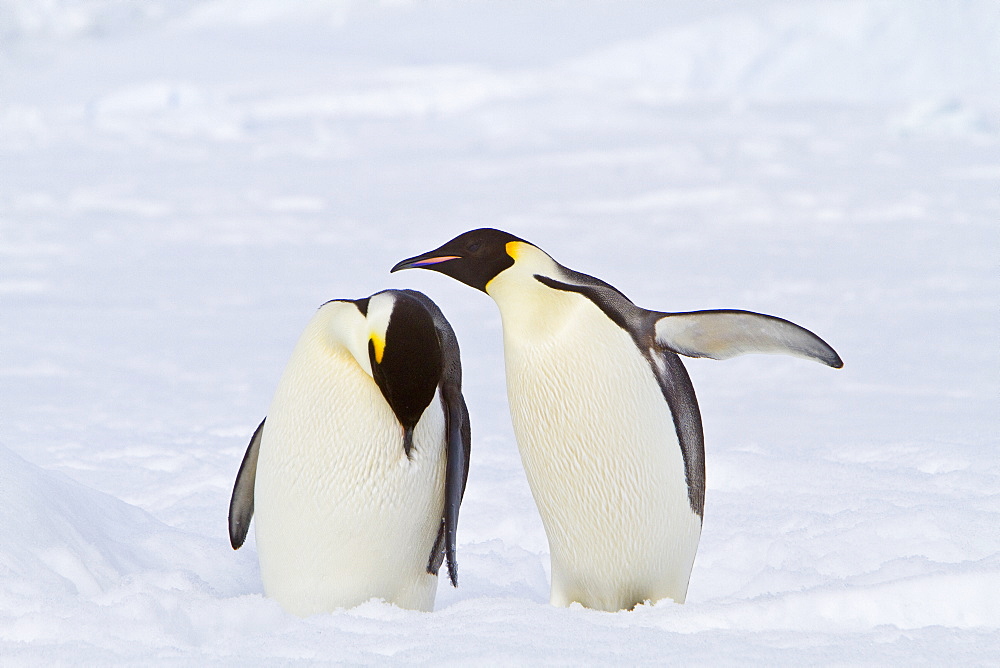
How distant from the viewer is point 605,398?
1.80 meters

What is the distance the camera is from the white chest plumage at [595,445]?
179 centimetres

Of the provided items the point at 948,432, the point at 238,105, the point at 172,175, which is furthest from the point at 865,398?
the point at 238,105

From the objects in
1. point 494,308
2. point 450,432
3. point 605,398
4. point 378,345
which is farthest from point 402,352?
point 494,308

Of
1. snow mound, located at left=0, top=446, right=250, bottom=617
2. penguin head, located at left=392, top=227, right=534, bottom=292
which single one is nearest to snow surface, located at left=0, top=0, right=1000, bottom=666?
snow mound, located at left=0, top=446, right=250, bottom=617

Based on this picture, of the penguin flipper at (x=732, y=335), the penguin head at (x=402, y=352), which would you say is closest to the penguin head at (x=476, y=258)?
the penguin head at (x=402, y=352)

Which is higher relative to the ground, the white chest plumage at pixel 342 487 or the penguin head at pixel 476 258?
the penguin head at pixel 476 258

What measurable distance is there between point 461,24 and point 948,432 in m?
23.2

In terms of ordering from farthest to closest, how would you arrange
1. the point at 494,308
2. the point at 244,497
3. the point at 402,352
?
the point at 494,308 → the point at 244,497 → the point at 402,352

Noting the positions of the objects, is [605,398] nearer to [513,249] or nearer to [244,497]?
[513,249]

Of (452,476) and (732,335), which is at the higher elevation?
(732,335)

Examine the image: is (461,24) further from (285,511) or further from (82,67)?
(285,511)

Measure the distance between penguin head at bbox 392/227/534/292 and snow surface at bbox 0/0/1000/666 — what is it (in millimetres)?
560

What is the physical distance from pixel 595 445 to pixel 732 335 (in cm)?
31

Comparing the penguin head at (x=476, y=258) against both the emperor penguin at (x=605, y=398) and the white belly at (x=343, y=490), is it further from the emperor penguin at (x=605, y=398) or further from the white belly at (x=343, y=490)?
the white belly at (x=343, y=490)
